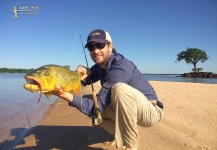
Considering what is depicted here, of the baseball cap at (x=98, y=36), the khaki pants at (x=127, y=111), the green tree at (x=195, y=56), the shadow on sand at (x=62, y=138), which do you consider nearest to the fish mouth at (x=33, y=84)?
the khaki pants at (x=127, y=111)

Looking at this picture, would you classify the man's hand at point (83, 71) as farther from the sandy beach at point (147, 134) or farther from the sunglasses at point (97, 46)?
the sandy beach at point (147, 134)

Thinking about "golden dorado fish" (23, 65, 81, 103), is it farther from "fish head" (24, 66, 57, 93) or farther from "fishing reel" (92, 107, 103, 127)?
"fishing reel" (92, 107, 103, 127)

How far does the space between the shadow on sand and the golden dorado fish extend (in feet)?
3.47

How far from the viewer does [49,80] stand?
8.70 feet

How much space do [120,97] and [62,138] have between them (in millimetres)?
1875

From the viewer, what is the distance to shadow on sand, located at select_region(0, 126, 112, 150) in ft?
11.9

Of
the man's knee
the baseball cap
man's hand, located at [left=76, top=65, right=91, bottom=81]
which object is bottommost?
the man's knee

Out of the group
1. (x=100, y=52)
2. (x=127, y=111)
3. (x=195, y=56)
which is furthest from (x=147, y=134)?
(x=195, y=56)

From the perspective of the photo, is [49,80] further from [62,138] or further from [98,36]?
[62,138]

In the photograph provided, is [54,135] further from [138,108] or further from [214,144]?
[214,144]

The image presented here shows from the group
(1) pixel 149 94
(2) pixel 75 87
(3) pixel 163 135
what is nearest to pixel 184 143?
(3) pixel 163 135

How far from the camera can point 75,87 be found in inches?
128

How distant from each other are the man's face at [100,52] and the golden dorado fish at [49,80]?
45 centimetres

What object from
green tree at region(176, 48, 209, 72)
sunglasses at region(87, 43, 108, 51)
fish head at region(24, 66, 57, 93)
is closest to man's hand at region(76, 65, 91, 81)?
sunglasses at region(87, 43, 108, 51)
